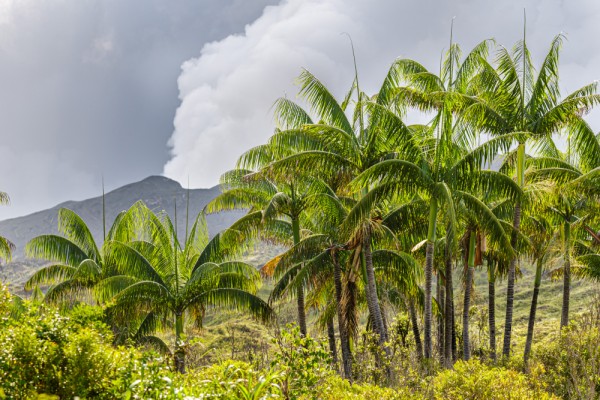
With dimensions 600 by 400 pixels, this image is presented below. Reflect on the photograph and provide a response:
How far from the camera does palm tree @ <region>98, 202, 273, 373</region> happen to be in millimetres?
16391

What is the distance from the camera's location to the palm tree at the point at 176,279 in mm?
16391

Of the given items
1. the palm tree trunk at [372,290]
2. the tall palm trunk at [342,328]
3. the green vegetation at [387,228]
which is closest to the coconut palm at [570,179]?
the green vegetation at [387,228]

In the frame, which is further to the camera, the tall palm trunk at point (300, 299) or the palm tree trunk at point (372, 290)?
the tall palm trunk at point (300, 299)

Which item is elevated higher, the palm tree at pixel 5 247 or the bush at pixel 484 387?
the palm tree at pixel 5 247

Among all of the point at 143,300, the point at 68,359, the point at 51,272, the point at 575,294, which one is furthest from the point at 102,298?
the point at 575,294

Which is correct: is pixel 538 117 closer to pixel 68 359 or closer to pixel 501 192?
pixel 501 192

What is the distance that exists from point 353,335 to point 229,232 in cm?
577

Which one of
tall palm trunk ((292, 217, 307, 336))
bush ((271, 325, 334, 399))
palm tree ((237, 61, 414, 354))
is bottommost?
bush ((271, 325, 334, 399))

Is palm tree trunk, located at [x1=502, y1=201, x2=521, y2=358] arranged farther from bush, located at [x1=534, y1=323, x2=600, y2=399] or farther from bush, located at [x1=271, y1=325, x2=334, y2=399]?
bush, located at [x1=271, y1=325, x2=334, y2=399]

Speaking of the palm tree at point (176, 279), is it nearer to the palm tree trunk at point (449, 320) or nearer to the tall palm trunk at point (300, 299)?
the tall palm trunk at point (300, 299)

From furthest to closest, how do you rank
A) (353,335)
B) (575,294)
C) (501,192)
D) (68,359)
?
(575,294), (353,335), (501,192), (68,359)

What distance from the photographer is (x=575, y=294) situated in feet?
263

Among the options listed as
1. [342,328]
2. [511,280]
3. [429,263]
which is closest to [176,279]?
[342,328]

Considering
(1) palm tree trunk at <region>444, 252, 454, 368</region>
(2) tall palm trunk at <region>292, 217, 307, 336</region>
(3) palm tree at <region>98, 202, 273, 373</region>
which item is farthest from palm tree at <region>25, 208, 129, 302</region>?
(1) palm tree trunk at <region>444, 252, 454, 368</region>
